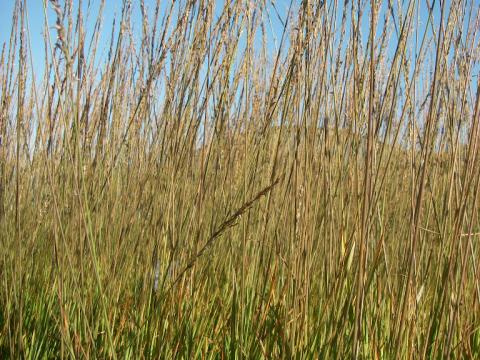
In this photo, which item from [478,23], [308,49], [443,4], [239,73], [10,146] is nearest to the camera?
[443,4]

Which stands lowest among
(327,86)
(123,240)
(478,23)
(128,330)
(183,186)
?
(128,330)

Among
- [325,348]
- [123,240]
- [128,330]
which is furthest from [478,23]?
[128,330]

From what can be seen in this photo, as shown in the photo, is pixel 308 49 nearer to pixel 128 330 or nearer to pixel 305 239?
pixel 305 239

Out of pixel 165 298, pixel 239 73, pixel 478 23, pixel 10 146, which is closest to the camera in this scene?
pixel 165 298

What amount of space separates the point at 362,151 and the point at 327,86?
0.83 feet

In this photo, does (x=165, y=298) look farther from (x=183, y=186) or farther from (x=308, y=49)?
(x=308, y=49)

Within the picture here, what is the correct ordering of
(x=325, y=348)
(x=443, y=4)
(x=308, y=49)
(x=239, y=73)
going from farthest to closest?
(x=239, y=73), (x=308, y=49), (x=325, y=348), (x=443, y=4)

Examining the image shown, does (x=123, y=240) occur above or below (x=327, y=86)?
below

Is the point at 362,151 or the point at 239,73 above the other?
the point at 239,73

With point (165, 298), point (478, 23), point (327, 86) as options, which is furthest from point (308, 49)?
point (165, 298)

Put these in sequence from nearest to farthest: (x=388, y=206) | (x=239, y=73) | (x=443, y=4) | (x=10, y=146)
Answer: (x=443, y=4) < (x=239, y=73) < (x=388, y=206) < (x=10, y=146)

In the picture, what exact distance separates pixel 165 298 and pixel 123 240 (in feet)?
0.53

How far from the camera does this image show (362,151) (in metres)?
1.32

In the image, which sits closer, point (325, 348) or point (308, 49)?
point (325, 348)
